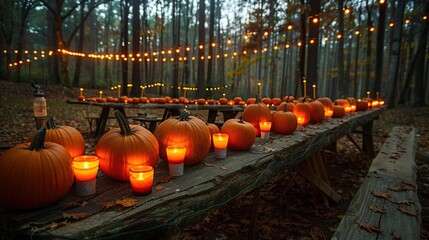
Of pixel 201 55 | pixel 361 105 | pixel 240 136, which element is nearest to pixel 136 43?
pixel 201 55

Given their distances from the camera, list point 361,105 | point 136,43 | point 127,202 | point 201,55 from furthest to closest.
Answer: point 201,55 < point 136,43 < point 361,105 < point 127,202

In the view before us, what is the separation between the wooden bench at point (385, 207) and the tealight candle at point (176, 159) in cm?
106

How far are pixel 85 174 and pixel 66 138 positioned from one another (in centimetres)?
41

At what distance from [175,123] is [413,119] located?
41.1ft

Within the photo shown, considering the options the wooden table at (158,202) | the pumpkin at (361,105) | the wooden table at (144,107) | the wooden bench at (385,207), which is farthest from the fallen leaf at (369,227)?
the pumpkin at (361,105)

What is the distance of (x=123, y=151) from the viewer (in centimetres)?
136

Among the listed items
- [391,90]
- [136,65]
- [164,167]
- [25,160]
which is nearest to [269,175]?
[164,167]

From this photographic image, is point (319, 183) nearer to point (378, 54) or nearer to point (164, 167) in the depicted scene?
point (164, 167)

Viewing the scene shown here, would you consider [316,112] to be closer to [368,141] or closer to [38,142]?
[368,141]

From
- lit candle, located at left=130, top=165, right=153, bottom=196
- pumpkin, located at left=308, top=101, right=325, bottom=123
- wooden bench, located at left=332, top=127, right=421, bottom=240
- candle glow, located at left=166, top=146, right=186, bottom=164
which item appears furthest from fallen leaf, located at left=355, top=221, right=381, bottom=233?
pumpkin, located at left=308, top=101, right=325, bottom=123

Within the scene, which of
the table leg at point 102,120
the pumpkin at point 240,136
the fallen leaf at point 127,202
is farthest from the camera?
the table leg at point 102,120

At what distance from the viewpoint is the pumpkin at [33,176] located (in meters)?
1.00

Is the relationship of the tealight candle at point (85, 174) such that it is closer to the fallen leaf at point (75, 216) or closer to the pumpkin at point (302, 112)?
the fallen leaf at point (75, 216)

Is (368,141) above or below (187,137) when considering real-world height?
below
